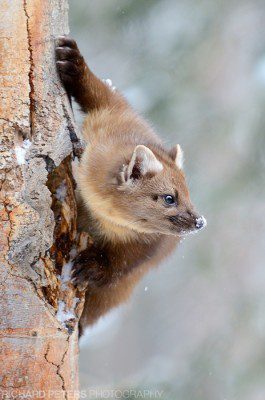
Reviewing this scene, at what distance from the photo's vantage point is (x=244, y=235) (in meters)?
6.65

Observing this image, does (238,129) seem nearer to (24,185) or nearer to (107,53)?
(107,53)

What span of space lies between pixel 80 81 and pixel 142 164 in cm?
49

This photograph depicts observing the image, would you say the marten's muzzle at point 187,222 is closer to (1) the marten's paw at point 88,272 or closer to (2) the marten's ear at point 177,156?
(2) the marten's ear at point 177,156

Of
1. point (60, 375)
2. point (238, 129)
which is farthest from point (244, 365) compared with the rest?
point (60, 375)

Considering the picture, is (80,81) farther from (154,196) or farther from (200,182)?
(200,182)

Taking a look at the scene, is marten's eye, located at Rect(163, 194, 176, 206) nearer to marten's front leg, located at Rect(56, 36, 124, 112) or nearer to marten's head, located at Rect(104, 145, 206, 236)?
marten's head, located at Rect(104, 145, 206, 236)

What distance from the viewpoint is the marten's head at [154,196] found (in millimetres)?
4012

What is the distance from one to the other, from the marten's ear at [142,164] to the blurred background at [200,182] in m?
2.24

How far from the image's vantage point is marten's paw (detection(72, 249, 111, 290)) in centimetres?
378

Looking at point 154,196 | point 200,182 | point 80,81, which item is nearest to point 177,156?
point 154,196

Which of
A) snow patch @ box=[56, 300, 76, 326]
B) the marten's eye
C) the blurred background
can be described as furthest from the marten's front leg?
the blurred background

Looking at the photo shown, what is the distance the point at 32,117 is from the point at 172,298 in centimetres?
346

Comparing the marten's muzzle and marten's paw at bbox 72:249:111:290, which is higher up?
the marten's muzzle

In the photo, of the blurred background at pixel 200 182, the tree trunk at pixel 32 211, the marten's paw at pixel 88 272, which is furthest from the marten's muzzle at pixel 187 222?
the blurred background at pixel 200 182
